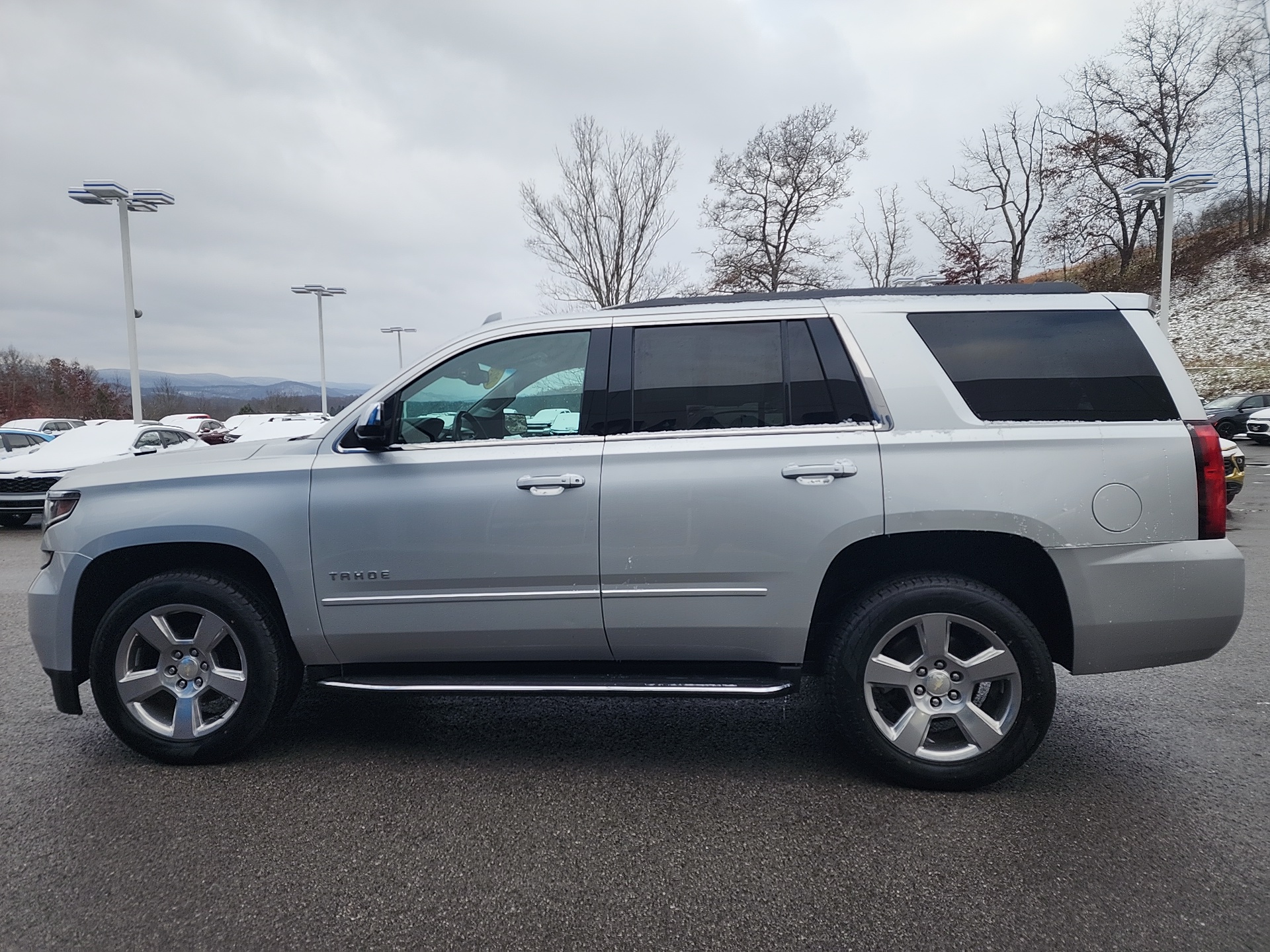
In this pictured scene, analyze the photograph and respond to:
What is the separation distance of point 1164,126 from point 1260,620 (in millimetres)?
40797

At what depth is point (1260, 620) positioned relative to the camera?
19.1 feet

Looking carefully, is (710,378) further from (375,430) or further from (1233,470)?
(1233,470)

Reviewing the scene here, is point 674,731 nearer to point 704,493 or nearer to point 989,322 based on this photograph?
point 704,493

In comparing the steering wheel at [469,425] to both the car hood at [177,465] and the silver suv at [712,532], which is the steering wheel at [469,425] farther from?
the car hood at [177,465]

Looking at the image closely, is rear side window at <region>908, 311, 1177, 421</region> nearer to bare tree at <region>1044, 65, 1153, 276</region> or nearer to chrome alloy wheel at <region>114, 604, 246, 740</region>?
chrome alloy wheel at <region>114, 604, 246, 740</region>

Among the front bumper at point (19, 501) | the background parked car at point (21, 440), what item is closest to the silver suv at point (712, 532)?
the front bumper at point (19, 501)

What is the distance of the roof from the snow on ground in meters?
32.7

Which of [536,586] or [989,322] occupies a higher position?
[989,322]

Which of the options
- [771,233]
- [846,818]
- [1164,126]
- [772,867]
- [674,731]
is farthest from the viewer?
[1164,126]

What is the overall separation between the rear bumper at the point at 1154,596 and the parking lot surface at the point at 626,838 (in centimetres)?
61

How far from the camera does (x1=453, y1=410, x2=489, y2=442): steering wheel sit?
11.7ft

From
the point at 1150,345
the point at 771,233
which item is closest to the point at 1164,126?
the point at 771,233

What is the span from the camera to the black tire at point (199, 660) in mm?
3461

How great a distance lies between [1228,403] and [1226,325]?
12.0m
